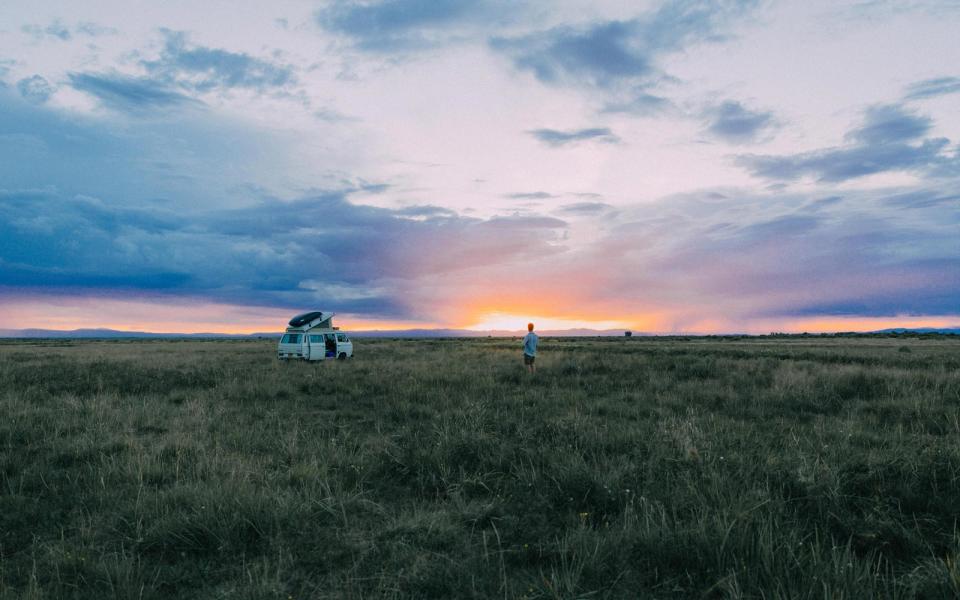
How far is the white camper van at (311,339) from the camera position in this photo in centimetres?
2731

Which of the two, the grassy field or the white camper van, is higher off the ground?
the white camper van

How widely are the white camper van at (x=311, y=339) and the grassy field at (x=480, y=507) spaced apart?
58.6 feet

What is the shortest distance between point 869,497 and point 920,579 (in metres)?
1.62

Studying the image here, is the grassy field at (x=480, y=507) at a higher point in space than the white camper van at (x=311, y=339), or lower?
lower

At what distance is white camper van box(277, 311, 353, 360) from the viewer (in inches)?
1075

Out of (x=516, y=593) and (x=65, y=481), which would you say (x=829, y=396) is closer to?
(x=516, y=593)

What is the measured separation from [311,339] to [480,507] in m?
24.7

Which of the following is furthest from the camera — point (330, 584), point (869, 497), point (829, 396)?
point (829, 396)

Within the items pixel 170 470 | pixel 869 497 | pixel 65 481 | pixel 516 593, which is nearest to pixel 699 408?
pixel 869 497

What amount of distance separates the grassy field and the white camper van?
17.9 metres

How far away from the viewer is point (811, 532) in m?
4.12

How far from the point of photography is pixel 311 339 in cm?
2766

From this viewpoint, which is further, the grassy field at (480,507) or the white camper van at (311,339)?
the white camper van at (311,339)

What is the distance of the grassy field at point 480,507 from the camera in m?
3.53
